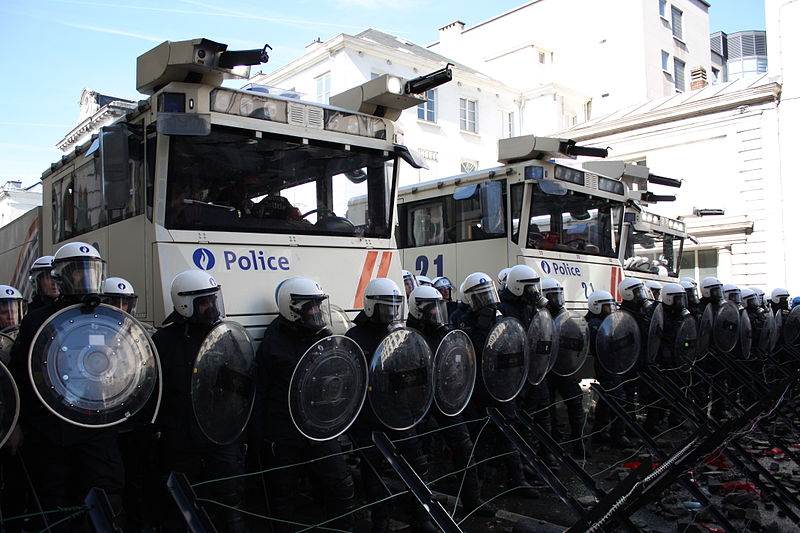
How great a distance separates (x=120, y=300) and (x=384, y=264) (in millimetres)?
2454

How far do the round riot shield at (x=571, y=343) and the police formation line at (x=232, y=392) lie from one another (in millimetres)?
593

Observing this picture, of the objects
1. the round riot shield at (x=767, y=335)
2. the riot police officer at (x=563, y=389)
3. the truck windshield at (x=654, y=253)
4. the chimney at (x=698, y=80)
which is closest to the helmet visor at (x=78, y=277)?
the riot police officer at (x=563, y=389)

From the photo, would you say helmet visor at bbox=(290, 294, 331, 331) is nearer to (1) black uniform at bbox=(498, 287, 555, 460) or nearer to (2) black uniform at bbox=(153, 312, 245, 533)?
(2) black uniform at bbox=(153, 312, 245, 533)

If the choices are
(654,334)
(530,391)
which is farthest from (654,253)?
(530,391)

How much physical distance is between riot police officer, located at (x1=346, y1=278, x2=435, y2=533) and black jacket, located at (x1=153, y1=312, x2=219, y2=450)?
117 centimetres

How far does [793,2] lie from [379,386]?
21914 millimetres

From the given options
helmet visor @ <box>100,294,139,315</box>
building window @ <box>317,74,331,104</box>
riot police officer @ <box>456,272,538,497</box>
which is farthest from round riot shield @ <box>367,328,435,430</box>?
building window @ <box>317,74,331,104</box>

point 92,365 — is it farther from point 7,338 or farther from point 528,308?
point 528,308

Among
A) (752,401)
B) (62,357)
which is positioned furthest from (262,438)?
(752,401)

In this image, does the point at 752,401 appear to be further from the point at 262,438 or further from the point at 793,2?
the point at 793,2

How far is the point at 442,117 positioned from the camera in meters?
27.2

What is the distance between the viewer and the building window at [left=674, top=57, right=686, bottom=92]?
113 ft

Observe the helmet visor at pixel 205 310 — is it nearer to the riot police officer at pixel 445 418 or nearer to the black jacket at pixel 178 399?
the black jacket at pixel 178 399

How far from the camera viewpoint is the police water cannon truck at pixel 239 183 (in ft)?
17.1
